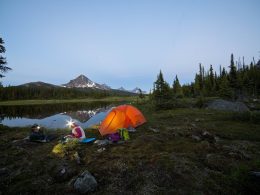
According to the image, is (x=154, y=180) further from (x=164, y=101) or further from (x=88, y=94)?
(x=88, y=94)

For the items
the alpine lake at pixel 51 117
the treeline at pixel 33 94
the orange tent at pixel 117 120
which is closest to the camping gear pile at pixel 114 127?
the orange tent at pixel 117 120

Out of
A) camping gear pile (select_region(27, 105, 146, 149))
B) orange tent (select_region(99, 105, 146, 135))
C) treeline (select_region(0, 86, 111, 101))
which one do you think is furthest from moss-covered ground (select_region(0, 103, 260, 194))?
treeline (select_region(0, 86, 111, 101))

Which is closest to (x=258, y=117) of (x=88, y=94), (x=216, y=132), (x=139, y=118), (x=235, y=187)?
(x=216, y=132)

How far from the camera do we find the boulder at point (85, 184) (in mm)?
6152

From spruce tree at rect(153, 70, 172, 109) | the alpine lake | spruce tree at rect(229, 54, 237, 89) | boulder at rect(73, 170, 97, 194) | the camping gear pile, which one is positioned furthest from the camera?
spruce tree at rect(229, 54, 237, 89)

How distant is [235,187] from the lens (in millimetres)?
6160

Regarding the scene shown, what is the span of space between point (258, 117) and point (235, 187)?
16.2 meters

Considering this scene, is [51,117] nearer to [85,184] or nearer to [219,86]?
[85,184]

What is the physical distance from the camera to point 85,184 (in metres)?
6.25

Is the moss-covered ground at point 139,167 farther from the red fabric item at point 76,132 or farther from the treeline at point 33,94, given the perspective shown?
the treeline at point 33,94

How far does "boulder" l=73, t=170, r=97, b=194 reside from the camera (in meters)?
6.15

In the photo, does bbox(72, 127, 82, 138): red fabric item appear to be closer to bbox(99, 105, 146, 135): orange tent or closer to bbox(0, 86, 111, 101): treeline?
bbox(99, 105, 146, 135): orange tent

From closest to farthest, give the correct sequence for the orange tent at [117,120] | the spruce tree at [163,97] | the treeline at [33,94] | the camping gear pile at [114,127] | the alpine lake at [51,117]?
1. the camping gear pile at [114,127]
2. the orange tent at [117,120]
3. the alpine lake at [51,117]
4. the spruce tree at [163,97]
5. the treeline at [33,94]

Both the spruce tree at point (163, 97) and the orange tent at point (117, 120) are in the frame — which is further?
the spruce tree at point (163, 97)
